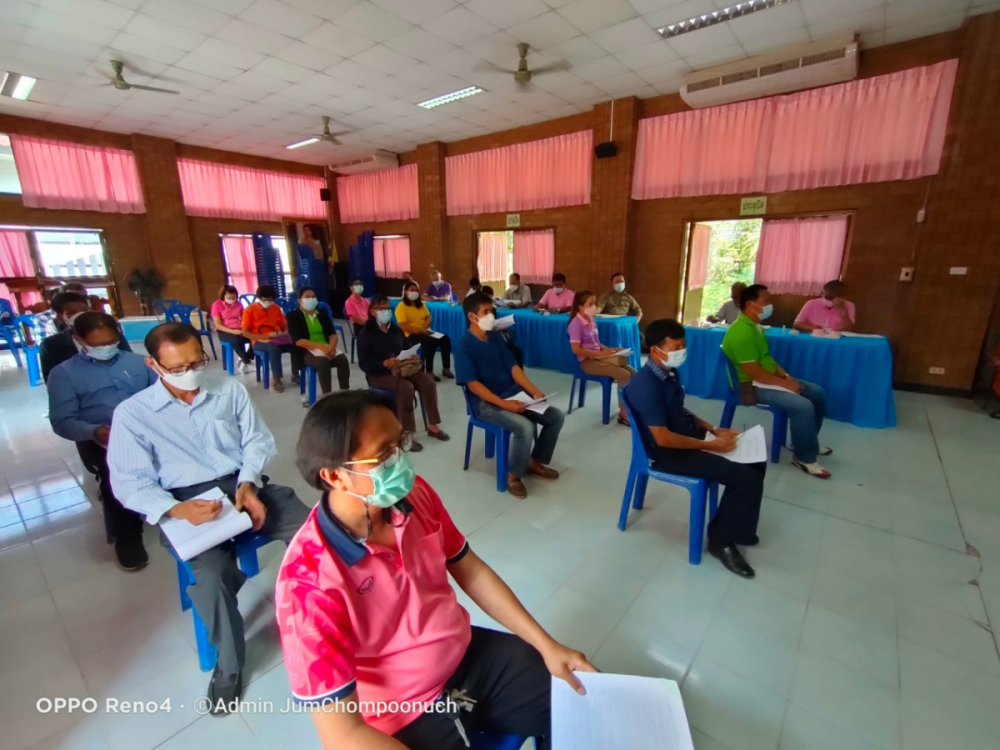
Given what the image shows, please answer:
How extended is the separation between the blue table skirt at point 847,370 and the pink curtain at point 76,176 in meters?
9.51

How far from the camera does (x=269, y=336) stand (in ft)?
16.1

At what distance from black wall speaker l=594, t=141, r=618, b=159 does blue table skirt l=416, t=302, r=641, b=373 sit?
2.44 meters

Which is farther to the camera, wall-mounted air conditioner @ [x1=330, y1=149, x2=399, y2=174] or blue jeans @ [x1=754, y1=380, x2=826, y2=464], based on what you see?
wall-mounted air conditioner @ [x1=330, y1=149, x2=399, y2=174]

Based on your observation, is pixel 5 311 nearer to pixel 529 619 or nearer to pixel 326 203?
pixel 326 203

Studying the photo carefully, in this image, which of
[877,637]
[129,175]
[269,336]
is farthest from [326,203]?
[877,637]

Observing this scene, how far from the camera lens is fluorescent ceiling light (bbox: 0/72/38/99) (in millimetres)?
4961

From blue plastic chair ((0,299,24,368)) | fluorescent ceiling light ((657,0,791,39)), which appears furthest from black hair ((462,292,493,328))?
blue plastic chair ((0,299,24,368))

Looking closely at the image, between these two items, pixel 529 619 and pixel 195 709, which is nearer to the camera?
pixel 529 619

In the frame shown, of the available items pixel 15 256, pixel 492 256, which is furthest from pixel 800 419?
pixel 15 256

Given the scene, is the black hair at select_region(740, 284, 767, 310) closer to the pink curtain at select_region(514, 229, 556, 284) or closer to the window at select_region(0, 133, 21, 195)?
the pink curtain at select_region(514, 229, 556, 284)

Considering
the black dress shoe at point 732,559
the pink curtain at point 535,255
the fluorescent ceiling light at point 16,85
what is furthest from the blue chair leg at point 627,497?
the fluorescent ceiling light at point 16,85

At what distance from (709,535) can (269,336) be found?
4686 mm

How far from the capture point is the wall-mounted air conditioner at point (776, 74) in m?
4.24

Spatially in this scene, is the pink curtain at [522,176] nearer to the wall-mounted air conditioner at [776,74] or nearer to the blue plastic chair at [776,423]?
the wall-mounted air conditioner at [776,74]
